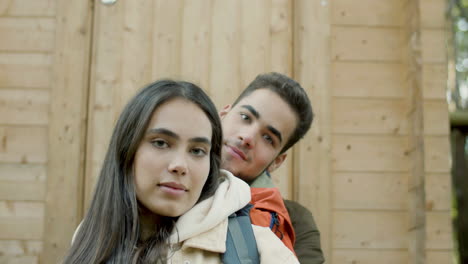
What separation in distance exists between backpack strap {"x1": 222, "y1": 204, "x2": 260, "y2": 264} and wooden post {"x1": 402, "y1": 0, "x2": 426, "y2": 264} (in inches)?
65.6

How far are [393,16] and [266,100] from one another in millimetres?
1385

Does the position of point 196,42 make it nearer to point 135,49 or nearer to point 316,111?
point 135,49

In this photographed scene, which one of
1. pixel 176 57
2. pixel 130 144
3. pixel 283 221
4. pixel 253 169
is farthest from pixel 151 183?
pixel 176 57

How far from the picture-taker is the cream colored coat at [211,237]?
181 cm

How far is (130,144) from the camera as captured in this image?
1.89 meters

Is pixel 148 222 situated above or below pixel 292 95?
below

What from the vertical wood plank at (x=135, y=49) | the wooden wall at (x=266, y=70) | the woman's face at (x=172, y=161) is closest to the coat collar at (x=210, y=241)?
the woman's face at (x=172, y=161)

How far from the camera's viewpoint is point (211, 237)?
1818 mm

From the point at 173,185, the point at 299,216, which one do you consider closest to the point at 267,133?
the point at 299,216

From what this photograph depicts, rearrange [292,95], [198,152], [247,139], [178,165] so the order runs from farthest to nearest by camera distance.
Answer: [292,95]
[247,139]
[198,152]
[178,165]

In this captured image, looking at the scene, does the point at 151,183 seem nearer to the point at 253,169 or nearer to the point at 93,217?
the point at 93,217

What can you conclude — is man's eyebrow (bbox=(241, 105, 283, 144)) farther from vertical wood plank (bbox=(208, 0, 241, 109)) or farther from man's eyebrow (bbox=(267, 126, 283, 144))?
vertical wood plank (bbox=(208, 0, 241, 109))

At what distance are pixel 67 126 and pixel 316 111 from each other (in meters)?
1.43

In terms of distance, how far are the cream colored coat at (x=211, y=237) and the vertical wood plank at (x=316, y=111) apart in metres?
1.54
